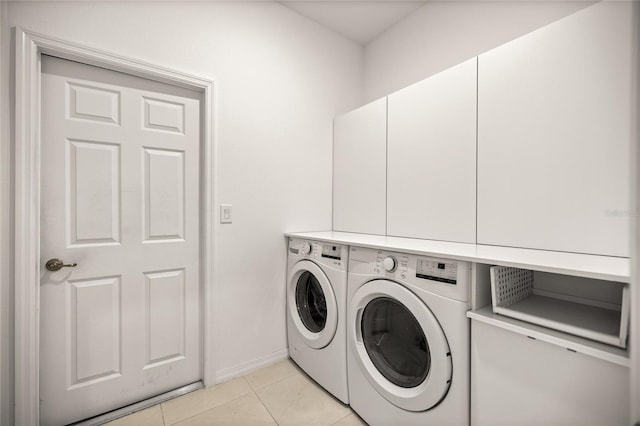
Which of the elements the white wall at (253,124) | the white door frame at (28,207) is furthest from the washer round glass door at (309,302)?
the white door frame at (28,207)

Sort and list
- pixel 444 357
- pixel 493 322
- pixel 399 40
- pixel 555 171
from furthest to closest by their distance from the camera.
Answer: pixel 399 40
pixel 555 171
pixel 444 357
pixel 493 322

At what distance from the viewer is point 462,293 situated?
107 cm

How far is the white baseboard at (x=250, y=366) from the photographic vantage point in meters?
1.82

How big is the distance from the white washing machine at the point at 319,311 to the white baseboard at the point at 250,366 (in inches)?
3.0

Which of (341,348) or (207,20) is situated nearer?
(341,348)

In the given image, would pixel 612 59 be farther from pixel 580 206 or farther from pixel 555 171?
pixel 580 206

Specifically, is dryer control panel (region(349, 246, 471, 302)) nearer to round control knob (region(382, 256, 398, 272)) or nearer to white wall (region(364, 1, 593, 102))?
round control knob (region(382, 256, 398, 272))

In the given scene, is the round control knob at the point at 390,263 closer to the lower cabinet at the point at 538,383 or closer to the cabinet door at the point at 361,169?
the lower cabinet at the point at 538,383

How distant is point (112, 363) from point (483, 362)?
6.17 feet

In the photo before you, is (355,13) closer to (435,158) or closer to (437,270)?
(435,158)

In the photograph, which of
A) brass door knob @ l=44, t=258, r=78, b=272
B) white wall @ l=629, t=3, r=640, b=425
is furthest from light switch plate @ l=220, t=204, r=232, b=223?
white wall @ l=629, t=3, r=640, b=425

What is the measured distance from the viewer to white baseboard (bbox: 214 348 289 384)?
1.82 meters

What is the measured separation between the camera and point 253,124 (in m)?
1.93

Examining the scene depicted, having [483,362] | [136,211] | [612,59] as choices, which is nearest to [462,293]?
[483,362]
